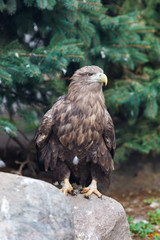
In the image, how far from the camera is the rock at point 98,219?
347 centimetres

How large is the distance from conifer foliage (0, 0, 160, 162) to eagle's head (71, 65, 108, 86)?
0.57 metres

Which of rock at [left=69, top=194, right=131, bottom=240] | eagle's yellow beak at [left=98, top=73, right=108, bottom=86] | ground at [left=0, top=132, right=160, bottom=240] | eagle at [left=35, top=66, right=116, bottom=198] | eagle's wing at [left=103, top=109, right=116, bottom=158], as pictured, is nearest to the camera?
rock at [left=69, top=194, right=131, bottom=240]

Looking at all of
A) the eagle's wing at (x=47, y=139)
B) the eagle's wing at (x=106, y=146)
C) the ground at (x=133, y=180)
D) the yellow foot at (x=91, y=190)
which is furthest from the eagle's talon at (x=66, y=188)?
the ground at (x=133, y=180)

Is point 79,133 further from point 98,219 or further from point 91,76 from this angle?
point 98,219

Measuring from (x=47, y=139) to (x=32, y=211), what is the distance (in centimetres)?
121

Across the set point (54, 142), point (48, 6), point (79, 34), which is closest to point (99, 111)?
point (54, 142)

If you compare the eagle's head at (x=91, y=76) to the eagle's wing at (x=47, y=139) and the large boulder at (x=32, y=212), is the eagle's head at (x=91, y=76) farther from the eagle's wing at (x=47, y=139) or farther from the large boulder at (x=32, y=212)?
the large boulder at (x=32, y=212)

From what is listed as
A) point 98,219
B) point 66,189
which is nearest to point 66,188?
point 66,189

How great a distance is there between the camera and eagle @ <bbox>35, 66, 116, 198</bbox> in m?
3.77

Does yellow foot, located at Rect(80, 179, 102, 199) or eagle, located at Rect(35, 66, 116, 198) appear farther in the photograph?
yellow foot, located at Rect(80, 179, 102, 199)

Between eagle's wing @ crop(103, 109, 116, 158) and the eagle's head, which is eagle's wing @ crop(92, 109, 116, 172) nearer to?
eagle's wing @ crop(103, 109, 116, 158)

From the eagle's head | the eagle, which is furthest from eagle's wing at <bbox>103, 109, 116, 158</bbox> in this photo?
the eagle's head

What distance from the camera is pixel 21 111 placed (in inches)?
197

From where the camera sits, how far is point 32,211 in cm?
286
